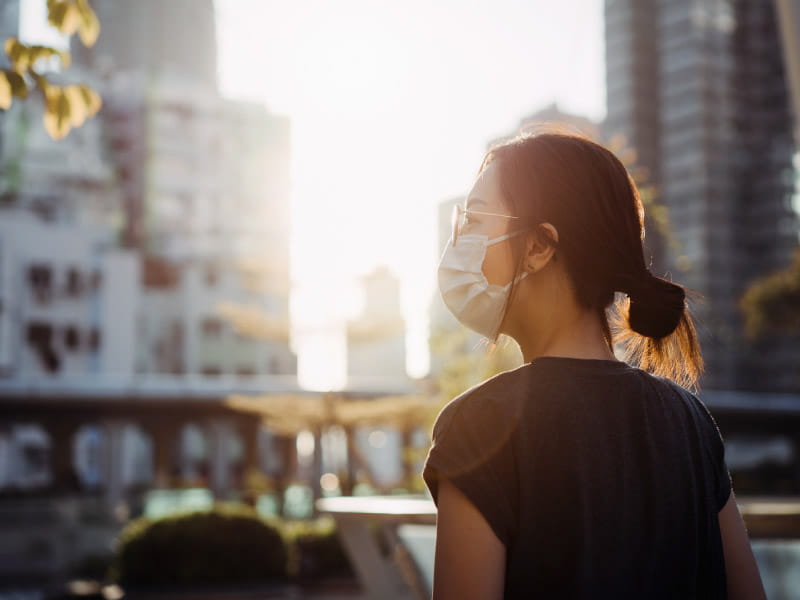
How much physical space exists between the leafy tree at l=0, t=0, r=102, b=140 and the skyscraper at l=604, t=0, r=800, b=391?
72249mm

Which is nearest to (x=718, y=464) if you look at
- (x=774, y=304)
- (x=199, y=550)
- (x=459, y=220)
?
(x=459, y=220)

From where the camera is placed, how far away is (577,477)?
67.9 inches

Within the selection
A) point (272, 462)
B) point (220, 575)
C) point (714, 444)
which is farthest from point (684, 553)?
point (272, 462)

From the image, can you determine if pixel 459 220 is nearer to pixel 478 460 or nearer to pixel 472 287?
pixel 472 287

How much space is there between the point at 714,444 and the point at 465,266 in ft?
1.89

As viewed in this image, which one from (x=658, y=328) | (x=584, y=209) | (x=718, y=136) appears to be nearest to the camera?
(x=584, y=209)

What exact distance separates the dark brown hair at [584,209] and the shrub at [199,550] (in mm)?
13037

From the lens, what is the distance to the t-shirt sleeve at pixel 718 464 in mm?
2000

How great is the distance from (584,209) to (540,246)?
0.33ft

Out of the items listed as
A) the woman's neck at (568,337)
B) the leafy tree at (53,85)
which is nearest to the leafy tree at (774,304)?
the leafy tree at (53,85)

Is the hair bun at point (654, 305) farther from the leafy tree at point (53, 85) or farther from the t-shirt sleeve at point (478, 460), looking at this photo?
the leafy tree at point (53, 85)

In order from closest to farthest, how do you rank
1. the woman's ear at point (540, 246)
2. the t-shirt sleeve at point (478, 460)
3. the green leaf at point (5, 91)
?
1. the t-shirt sleeve at point (478, 460)
2. the woman's ear at point (540, 246)
3. the green leaf at point (5, 91)

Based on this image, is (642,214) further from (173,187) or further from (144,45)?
(144,45)

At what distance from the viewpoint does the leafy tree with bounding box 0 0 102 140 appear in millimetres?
3482
